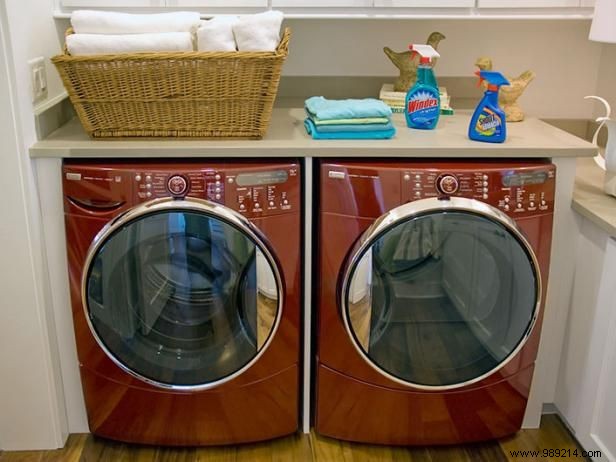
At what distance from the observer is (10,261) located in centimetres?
185

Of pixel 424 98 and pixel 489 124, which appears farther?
pixel 424 98

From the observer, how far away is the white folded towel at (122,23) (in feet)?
6.17

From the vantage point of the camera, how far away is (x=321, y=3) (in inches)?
82.3

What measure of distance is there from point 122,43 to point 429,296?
1086mm

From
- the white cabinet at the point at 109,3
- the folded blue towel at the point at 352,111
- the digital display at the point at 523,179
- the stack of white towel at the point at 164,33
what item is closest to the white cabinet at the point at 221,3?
the white cabinet at the point at 109,3

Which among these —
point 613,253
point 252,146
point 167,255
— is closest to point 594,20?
point 613,253

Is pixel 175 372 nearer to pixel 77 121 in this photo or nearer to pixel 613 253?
pixel 77 121

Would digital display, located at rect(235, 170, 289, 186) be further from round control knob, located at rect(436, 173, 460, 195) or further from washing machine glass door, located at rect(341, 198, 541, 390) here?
round control knob, located at rect(436, 173, 460, 195)

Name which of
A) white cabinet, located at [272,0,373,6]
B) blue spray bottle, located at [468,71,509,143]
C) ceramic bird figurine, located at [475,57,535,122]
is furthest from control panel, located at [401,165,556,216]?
white cabinet, located at [272,0,373,6]

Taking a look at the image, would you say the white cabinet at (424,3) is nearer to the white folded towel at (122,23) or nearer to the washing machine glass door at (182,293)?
the white folded towel at (122,23)

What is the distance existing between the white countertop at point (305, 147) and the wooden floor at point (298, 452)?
0.90 metres

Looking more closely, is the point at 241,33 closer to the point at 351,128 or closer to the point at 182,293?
the point at 351,128

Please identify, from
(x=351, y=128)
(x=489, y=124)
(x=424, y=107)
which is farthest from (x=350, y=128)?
(x=489, y=124)

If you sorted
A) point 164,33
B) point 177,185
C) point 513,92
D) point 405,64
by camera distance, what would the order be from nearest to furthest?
point 177,185
point 164,33
point 513,92
point 405,64
